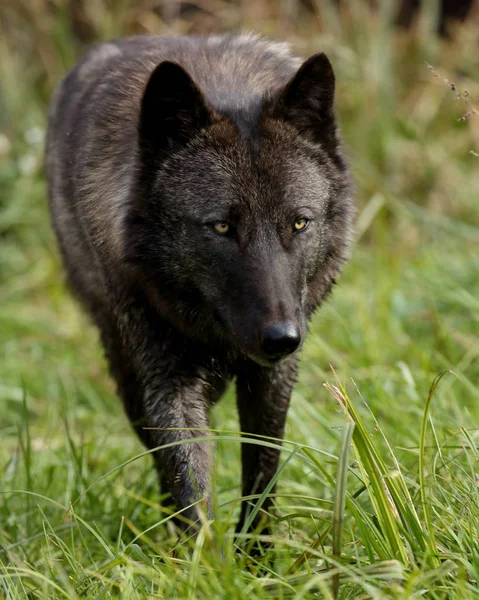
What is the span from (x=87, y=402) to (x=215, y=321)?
108 inches

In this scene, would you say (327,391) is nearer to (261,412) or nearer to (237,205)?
(261,412)

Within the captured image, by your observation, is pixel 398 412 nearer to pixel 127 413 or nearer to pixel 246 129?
pixel 127 413

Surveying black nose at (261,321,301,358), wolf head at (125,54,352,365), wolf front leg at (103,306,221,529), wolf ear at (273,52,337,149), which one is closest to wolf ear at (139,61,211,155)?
wolf head at (125,54,352,365)

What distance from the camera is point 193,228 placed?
11.1 feet

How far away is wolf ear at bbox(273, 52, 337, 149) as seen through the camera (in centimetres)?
347

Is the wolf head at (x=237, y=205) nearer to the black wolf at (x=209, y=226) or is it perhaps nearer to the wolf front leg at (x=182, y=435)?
the black wolf at (x=209, y=226)

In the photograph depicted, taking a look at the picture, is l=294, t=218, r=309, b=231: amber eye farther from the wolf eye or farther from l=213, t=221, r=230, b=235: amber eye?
l=213, t=221, r=230, b=235: amber eye

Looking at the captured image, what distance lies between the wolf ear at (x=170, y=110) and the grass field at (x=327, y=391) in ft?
3.11

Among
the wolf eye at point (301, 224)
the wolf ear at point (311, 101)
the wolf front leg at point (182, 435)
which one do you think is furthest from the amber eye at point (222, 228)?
the wolf front leg at point (182, 435)

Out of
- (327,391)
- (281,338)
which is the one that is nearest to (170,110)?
(281,338)

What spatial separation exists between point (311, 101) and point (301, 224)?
499 mm

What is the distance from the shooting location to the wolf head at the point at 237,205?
3.25 metres

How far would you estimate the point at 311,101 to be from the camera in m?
3.56

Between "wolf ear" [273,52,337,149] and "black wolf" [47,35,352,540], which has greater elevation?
"wolf ear" [273,52,337,149]
